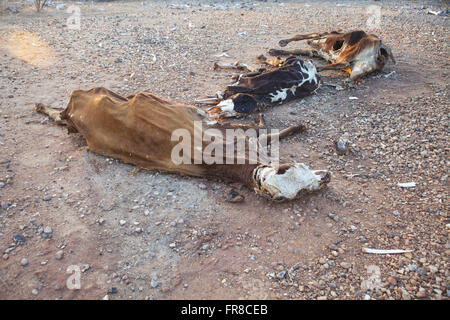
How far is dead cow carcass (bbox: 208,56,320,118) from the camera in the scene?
436 cm

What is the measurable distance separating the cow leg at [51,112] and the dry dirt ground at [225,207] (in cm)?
9

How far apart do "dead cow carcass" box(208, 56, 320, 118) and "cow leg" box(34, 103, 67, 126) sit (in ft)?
6.31

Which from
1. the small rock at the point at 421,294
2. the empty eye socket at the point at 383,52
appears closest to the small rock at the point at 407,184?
the small rock at the point at 421,294

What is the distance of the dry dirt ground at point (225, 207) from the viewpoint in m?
2.39

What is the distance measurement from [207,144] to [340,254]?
5.01 ft

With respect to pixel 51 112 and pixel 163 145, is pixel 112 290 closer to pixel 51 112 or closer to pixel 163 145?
pixel 163 145

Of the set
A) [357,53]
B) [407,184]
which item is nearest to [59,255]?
[407,184]

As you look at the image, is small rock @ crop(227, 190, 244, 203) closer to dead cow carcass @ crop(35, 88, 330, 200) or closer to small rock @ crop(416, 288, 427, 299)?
dead cow carcass @ crop(35, 88, 330, 200)

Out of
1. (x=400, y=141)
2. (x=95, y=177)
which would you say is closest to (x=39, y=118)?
(x=95, y=177)

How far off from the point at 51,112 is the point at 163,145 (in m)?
2.09

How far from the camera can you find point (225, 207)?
9.91ft

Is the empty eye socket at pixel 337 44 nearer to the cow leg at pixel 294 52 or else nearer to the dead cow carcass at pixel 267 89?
the cow leg at pixel 294 52

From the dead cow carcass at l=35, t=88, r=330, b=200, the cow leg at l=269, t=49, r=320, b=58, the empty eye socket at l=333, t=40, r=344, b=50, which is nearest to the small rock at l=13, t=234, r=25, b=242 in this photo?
the dead cow carcass at l=35, t=88, r=330, b=200

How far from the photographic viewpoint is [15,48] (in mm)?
A: 6434
